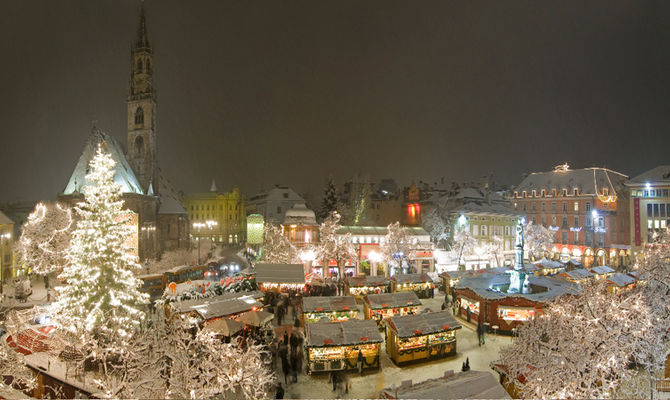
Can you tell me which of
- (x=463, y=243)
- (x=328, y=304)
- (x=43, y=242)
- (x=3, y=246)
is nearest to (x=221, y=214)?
(x=3, y=246)

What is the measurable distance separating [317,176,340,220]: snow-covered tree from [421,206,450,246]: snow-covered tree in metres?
13.7

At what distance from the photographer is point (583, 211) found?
54.0 metres

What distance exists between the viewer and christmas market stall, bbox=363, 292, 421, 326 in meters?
21.9

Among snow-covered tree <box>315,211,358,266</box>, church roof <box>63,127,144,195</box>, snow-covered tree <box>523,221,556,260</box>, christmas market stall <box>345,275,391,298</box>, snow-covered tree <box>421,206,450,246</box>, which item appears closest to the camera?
christmas market stall <box>345,275,391,298</box>

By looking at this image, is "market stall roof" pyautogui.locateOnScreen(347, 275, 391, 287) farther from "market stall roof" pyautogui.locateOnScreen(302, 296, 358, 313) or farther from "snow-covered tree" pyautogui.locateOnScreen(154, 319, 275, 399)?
"snow-covered tree" pyautogui.locateOnScreen(154, 319, 275, 399)

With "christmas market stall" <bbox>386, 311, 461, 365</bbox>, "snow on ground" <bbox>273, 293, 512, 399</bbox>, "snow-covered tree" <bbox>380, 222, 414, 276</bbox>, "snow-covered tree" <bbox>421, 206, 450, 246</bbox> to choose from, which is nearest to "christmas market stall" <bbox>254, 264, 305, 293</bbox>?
"snow on ground" <bbox>273, 293, 512, 399</bbox>

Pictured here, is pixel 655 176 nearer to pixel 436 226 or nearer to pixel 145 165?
pixel 436 226

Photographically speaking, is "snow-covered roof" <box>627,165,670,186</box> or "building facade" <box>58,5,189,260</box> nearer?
"snow-covered roof" <box>627,165,670,186</box>

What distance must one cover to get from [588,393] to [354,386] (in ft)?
26.9

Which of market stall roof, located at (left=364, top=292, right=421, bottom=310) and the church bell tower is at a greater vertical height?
the church bell tower

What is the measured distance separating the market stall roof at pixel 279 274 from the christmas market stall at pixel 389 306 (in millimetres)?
8089

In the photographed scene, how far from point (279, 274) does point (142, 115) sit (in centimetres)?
4568

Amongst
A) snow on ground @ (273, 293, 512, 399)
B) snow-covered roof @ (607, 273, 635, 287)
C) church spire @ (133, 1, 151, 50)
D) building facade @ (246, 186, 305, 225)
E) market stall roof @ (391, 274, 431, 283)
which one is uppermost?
church spire @ (133, 1, 151, 50)

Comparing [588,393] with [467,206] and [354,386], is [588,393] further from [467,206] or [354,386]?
[467,206]
